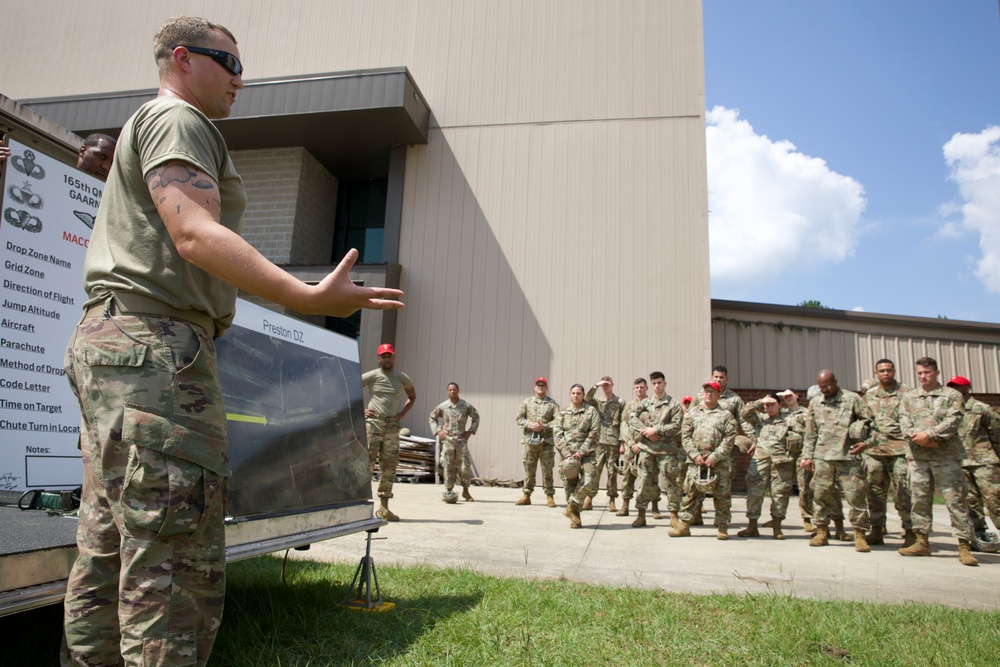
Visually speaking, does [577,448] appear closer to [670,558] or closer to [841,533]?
[670,558]

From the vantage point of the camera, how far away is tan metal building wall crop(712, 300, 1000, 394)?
13.2 meters

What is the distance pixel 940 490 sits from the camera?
6.57 meters

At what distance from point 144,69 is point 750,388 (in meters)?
15.8

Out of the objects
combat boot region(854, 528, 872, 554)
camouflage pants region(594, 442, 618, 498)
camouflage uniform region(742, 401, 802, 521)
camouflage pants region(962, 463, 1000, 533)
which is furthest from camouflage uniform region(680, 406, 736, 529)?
camouflage pants region(962, 463, 1000, 533)

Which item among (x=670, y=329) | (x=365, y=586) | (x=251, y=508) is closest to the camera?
(x=251, y=508)

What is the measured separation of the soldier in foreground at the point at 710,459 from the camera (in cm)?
760

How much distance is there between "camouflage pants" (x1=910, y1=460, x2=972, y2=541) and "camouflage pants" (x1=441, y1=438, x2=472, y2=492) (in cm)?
598

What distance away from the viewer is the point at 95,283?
1.67m

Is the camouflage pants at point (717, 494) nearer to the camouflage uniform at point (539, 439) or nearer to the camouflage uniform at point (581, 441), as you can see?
Answer: the camouflage uniform at point (581, 441)

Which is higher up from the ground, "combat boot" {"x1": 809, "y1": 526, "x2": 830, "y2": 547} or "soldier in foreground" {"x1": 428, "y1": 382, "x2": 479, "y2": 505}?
"soldier in foreground" {"x1": 428, "y1": 382, "x2": 479, "y2": 505}

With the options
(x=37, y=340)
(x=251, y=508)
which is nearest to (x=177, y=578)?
(x=251, y=508)

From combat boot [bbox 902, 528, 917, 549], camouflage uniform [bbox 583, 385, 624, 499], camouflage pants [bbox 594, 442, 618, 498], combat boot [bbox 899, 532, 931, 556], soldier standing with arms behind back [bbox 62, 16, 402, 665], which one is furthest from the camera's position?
camouflage uniform [bbox 583, 385, 624, 499]

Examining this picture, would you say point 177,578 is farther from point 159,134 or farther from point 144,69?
point 144,69

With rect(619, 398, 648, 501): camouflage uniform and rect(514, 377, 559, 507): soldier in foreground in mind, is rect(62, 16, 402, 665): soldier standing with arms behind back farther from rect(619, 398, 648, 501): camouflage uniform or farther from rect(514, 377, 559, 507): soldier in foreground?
rect(514, 377, 559, 507): soldier in foreground
